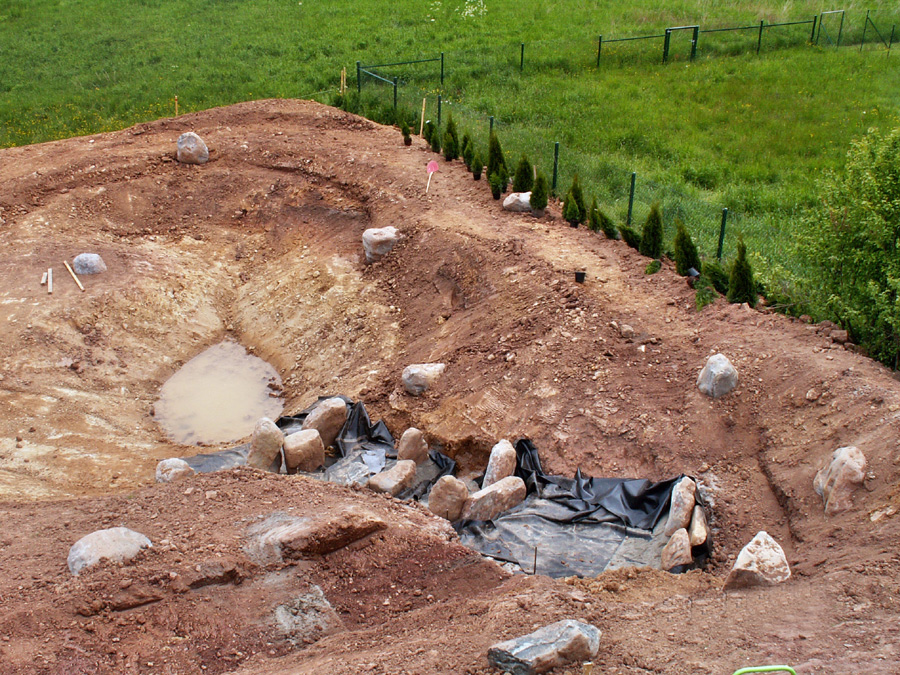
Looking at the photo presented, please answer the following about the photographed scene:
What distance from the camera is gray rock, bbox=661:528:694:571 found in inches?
288

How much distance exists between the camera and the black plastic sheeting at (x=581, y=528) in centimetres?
772

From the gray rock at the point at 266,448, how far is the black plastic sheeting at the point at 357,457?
0.45 meters

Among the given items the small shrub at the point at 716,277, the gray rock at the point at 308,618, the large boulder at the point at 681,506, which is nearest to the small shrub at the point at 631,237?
the small shrub at the point at 716,277

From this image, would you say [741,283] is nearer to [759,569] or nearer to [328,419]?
[759,569]

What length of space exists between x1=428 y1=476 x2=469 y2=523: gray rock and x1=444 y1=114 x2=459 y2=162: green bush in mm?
9293

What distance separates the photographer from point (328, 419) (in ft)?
32.7

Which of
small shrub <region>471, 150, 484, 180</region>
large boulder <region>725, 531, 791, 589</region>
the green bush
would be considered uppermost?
the green bush

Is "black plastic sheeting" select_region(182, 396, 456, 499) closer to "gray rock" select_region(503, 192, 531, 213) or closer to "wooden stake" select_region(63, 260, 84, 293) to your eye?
"wooden stake" select_region(63, 260, 84, 293)

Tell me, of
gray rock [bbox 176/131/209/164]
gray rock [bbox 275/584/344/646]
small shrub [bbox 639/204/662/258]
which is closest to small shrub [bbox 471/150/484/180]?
small shrub [bbox 639/204/662/258]

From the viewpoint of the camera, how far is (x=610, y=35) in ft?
84.6

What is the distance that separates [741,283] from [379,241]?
6.17 metres

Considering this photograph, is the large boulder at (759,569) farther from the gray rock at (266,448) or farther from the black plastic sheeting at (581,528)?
the gray rock at (266,448)

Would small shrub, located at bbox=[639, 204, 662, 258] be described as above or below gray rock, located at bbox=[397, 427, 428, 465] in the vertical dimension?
above

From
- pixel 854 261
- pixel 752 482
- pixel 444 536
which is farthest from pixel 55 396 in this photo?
pixel 854 261
